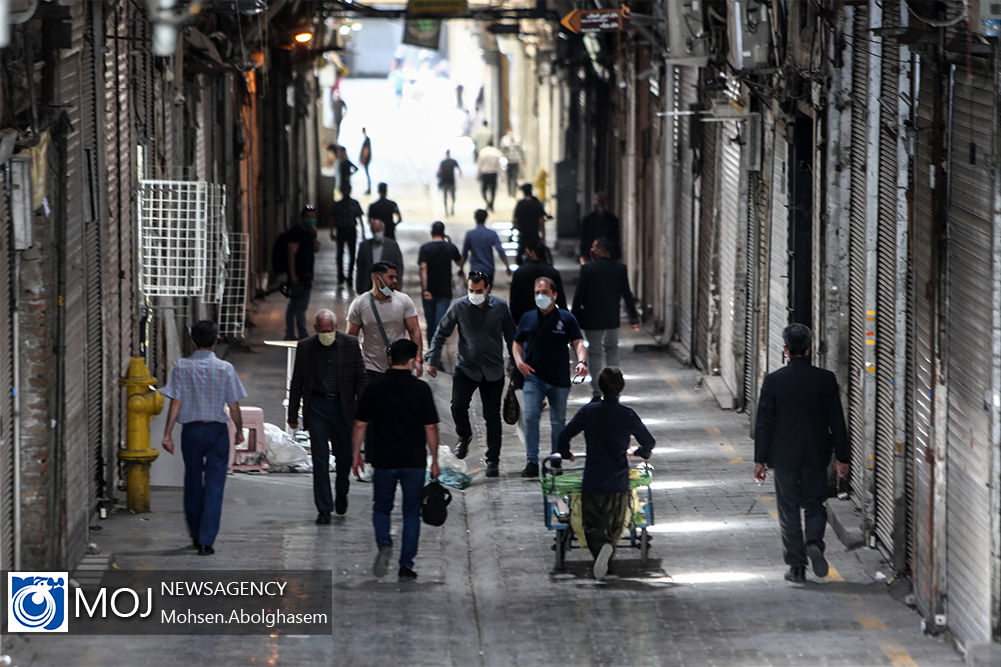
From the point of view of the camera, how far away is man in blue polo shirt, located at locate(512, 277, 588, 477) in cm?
1377

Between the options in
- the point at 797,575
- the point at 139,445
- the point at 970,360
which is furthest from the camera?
the point at 139,445

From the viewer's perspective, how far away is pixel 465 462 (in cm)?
1476

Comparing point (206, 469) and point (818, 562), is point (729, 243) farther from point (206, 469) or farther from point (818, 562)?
point (206, 469)

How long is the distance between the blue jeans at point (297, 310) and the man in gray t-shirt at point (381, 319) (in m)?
6.80

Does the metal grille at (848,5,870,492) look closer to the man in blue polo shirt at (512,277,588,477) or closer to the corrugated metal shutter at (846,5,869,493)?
the corrugated metal shutter at (846,5,869,493)

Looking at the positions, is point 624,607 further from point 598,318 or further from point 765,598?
point 598,318

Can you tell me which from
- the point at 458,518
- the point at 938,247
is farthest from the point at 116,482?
the point at 938,247

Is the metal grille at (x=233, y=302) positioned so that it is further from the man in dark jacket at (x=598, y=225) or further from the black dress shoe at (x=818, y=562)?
the black dress shoe at (x=818, y=562)

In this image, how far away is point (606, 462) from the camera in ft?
35.3

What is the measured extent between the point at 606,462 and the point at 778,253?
5.56 m

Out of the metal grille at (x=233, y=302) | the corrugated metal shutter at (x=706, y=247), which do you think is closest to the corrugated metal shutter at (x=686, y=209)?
the corrugated metal shutter at (x=706, y=247)

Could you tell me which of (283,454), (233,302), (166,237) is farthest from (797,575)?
(233,302)

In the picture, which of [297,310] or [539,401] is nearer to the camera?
[539,401]

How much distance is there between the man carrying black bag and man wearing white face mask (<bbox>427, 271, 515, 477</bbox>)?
3140 mm
